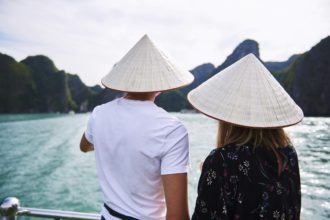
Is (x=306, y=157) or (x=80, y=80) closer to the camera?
(x=306, y=157)

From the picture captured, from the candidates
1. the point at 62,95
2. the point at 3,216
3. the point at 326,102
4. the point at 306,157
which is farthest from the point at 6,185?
the point at 62,95

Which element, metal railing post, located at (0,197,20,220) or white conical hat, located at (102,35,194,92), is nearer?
white conical hat, located at (102,35,194,92)

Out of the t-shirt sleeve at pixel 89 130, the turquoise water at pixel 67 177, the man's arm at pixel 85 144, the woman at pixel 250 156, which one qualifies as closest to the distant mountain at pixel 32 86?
the turquoise water at pixel 67 177

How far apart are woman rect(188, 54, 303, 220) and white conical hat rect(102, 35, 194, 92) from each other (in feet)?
0.73

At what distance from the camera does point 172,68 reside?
1.40 m

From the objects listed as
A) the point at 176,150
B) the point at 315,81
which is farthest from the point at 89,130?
the point at 315,81

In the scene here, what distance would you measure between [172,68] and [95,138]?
504 mm

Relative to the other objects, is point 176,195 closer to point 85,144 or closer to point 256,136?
point 256,136

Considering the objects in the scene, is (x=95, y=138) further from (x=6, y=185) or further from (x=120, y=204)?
(x=6, y=185)

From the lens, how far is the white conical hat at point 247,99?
1.09 m

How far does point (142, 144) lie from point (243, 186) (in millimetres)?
426

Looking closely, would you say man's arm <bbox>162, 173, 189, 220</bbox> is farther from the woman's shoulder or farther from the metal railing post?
the metal railing post

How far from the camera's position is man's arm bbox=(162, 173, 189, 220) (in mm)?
1154

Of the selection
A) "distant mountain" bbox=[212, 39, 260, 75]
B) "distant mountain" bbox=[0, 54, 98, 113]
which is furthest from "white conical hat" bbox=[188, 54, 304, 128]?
"distant mountain" bbox=[212, 39, 260, 75]
